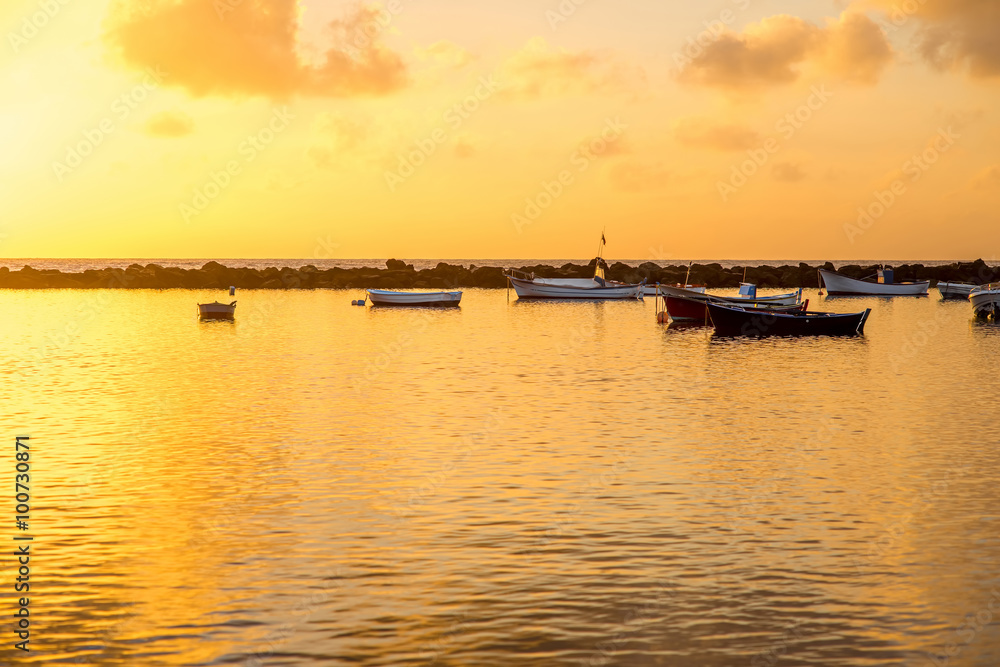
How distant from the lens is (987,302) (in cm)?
6931

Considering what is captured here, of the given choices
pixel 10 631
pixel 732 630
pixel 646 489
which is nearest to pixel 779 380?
pixel 646 489

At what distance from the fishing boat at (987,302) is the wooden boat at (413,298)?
131ft

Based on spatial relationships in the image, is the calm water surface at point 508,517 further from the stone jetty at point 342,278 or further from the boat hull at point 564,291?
the stone jetty at point 342,278

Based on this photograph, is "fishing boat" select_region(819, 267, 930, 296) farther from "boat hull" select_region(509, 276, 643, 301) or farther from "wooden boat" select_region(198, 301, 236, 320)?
"wooden boat" select_region(198, 301, 236, 320)

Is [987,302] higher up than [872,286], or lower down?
lower down

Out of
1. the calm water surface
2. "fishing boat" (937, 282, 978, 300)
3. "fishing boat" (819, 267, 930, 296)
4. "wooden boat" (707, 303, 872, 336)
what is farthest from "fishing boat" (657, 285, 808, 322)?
"fishing boat" (819, 267, 930, 296)

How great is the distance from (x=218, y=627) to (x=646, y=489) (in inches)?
339

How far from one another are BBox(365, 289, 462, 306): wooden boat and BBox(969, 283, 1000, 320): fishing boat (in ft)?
131

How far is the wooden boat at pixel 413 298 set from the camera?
85312mm

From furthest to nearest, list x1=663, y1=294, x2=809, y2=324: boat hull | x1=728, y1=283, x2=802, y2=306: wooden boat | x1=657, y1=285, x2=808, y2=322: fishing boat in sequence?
x1=663, y1=294, x2=809, y2=324: boat hull, x1=657, y1=285, x2=808, y2=322: fishing boat, x1=728, y1=283, x2=802, y2=306: wooden boat

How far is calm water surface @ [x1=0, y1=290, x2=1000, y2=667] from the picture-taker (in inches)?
404

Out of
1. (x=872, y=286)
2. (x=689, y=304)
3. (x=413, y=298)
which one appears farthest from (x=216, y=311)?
(x=872, y=286)

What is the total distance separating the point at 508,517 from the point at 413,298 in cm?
7135

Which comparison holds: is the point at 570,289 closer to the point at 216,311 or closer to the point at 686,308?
the point at 686,308
